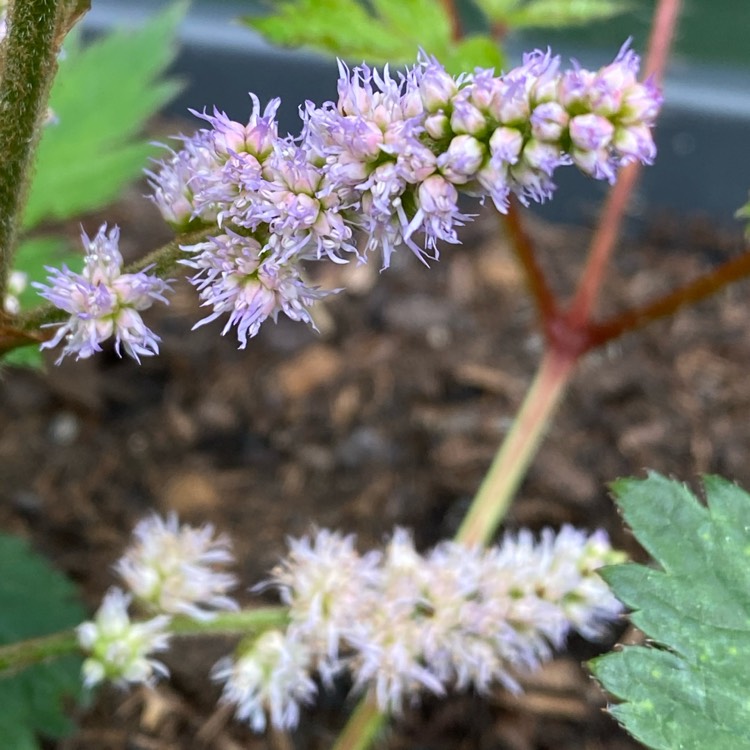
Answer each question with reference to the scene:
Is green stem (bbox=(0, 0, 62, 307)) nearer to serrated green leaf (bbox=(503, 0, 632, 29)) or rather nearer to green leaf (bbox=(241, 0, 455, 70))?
green leaf (bbox=(241, 0, 455, 70))

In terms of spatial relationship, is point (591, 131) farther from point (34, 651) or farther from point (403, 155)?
point (34, 651)

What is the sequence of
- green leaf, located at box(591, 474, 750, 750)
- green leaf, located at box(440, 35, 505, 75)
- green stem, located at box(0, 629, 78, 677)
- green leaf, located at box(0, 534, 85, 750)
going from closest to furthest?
green leaf, located at box(591, 474, 750, 750), green stem, located at box(0, 629, 78, 677), green leaf, located at box(440, 35, 505, 75), green leaf, located at box(0, 534, 85, 750)

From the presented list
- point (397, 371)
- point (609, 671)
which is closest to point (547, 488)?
point (397, 371)

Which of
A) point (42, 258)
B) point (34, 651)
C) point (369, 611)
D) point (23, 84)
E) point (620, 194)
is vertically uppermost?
point (620, 194)

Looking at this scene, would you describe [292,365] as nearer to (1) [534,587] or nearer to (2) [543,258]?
(2) [543,258]

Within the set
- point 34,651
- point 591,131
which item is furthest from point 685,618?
point 34,651

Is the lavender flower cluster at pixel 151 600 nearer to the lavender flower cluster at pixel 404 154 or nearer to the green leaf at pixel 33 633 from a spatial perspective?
the green leaf at pixel 33 633

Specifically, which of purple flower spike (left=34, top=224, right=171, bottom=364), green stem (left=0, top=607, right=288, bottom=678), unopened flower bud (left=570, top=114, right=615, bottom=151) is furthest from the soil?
unopened flower bud (left=570, top=114, right=615, bottom=151)
